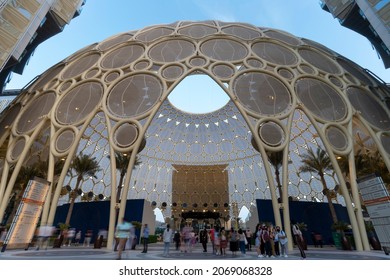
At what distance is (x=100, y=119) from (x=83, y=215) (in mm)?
18860

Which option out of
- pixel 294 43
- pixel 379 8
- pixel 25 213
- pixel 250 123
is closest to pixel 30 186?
pixel 25 213

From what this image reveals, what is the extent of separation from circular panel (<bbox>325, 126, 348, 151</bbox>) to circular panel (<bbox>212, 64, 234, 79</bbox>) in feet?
35.5

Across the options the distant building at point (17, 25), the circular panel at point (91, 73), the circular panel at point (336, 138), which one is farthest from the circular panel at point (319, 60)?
the distant building at point (17, 25)

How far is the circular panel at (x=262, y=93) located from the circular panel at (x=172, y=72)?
5779mm

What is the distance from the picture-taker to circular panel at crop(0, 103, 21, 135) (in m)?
25.4

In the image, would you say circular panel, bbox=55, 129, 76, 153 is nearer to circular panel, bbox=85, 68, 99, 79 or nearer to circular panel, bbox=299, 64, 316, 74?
circular panel, bbox=85, 68, 99, 79

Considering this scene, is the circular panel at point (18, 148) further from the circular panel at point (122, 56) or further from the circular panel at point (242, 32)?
the circular panel at point (242, 32)

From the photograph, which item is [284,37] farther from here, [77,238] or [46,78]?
[77,238]

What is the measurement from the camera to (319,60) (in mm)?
26219

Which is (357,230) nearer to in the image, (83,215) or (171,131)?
(83,215)

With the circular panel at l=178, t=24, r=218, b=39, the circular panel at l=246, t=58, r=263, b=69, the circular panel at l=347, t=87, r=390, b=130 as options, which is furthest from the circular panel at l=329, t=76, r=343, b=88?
the circular panel at l=178, t=24, r=218, b=39

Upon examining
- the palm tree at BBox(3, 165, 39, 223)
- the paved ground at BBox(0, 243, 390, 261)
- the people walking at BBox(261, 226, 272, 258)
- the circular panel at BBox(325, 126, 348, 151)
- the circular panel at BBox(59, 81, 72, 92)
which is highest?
the circular panel at BBox(59, 81, 72, 92)

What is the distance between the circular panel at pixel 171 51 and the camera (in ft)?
82.2

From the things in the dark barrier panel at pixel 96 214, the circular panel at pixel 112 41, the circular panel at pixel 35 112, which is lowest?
the dark barrier panel at pixel 96 214
